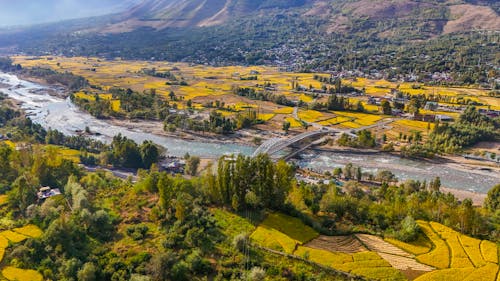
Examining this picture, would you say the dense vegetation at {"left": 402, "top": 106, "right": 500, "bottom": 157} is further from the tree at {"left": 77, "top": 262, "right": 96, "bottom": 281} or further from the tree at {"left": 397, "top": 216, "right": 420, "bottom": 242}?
the tree at {"left": 77, "top": 262, "right": 96, "bottom": 281}

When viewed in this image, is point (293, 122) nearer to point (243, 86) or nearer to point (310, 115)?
point (310, 115)

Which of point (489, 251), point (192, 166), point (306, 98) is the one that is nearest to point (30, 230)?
point (192, 166)

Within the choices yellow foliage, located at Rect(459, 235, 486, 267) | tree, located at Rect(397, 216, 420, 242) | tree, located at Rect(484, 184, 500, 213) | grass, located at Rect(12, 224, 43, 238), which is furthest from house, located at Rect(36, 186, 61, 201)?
tree, located at Rect(484, 184, 500, 213)

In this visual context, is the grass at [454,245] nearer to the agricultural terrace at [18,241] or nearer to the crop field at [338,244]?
the crop field at [338,244]

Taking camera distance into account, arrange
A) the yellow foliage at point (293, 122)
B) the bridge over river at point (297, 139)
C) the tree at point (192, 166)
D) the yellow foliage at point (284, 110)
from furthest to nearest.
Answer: the yellow foliage at point (284, 110)
the yellow foliage at point (293, 122)
the bridge over river at point (297, 139)
the tree at point (192, 166)

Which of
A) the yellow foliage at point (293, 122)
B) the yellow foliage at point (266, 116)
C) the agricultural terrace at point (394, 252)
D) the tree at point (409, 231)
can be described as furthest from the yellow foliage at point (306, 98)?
the tree at point (409, 231)

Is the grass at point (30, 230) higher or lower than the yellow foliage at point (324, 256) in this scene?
higher

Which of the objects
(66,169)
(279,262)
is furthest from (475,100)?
(66,169)
